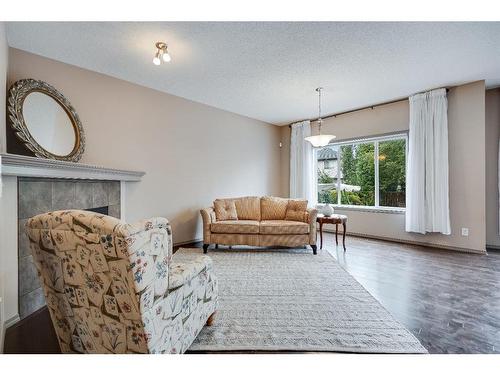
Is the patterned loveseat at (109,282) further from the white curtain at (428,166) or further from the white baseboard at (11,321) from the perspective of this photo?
the white curtain at (428,166)

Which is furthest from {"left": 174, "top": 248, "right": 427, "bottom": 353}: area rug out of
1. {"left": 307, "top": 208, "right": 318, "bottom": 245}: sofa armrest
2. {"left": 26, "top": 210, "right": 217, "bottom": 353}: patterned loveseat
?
{"left": 307, "top": 208, "right": 318, "bottom": 245}: sofa armrest

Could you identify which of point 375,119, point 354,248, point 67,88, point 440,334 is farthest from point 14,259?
point 375,119

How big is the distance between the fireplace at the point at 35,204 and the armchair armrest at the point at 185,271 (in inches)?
57.0

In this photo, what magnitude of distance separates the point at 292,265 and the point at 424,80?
333 cm

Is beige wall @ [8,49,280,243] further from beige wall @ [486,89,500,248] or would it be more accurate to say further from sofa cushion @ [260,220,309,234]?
beige wall @ [486,89,500,248]

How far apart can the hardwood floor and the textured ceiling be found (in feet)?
8.40

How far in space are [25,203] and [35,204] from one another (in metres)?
0.09

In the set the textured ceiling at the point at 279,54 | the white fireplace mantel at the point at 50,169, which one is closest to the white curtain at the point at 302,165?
the textured ceiling at the point at 279,54

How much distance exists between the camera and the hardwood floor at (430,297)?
1.61 meters

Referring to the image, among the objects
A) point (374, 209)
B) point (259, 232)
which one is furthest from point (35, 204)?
point (374, 209)

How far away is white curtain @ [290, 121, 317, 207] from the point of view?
18.8 feet

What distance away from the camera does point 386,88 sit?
12.9 feet

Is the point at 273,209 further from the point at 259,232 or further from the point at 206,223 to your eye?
the point at 206,223
